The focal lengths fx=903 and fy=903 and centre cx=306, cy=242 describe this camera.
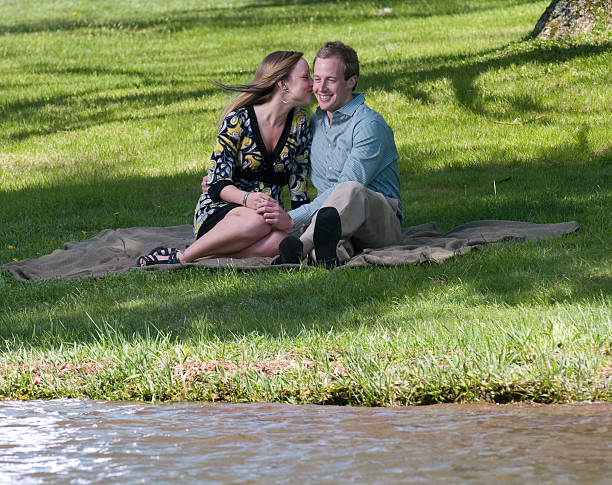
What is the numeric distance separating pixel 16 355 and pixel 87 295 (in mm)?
1340

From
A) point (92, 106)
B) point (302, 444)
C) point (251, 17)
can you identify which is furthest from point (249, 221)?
point (251, 17)

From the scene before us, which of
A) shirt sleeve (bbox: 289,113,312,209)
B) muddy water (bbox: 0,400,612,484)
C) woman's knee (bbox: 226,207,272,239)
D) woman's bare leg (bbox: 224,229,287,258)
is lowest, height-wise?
muddy water (bbox: 0,400,612,484)

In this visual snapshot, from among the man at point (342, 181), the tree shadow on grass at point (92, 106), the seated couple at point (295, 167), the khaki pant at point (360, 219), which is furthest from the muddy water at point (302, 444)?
the tree shadow on grass at point (92, 106)

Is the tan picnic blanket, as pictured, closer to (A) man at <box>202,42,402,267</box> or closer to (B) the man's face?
(A) man at <box>202,42,402,267</box>

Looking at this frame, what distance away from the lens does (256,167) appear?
6.36 metres

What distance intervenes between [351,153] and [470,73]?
708 cm

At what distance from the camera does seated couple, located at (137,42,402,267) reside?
19.8 feet

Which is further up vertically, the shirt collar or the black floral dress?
the shirt collar

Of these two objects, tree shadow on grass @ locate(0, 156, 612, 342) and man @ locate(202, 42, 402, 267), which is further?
man @ locate(202, 42, 402, 267)

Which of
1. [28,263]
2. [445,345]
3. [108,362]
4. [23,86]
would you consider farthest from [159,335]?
[23,86]

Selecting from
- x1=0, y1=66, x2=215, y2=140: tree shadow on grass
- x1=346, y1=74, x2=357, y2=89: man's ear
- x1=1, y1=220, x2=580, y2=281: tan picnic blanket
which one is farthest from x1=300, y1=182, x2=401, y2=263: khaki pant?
x1=0, y1=66, x2=215, y2=140: tree shadow on grass

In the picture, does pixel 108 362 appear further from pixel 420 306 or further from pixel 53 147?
pixel 53 147

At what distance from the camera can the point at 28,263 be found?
21.7 feet

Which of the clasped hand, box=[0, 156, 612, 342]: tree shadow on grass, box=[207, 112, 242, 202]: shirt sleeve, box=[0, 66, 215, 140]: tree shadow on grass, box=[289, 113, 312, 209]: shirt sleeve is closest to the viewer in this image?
box=[0, 156, 612, 342]: tree shadow on grass
